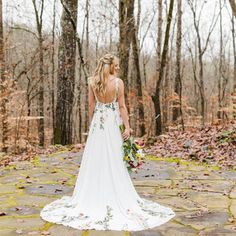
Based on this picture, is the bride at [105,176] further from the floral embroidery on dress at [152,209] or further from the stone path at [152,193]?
the stone path at [152,193]

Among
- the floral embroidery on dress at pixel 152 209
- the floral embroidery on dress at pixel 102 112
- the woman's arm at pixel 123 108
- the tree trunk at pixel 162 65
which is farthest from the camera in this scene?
the tree trunk at pixel 162 65

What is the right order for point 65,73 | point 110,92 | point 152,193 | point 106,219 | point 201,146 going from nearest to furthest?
point 106,219 < point 110,92 < point 152,193 < point 201,146 < point 65,73

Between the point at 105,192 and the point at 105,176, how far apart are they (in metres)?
0.21

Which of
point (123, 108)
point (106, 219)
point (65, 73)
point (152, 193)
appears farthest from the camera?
point (65, 73)

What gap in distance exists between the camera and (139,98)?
53.1 ft

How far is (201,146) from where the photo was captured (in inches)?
412

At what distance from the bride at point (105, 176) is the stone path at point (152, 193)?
0.28 meters

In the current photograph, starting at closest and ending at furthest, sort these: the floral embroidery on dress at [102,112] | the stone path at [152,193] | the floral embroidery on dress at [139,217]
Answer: the stone path at [152,193], the floral embroidery on dress at [139,217], the floral embroidery on dress at [102,112]

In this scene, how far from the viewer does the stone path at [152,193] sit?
4.36m

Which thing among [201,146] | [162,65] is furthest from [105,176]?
[162,65]

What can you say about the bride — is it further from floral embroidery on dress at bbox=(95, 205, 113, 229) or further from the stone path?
the stone path

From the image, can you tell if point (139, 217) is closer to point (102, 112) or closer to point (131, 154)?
point (131, 154)

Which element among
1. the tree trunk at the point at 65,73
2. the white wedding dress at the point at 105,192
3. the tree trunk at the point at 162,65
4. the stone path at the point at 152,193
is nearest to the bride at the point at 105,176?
the white wedding dress at the point at 105,192

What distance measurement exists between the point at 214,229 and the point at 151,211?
0.90 m
